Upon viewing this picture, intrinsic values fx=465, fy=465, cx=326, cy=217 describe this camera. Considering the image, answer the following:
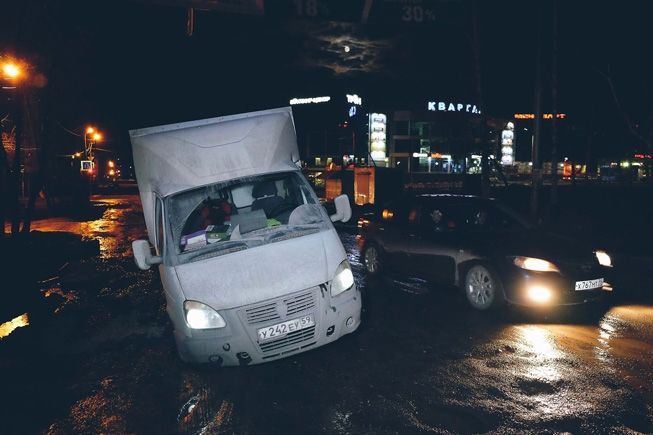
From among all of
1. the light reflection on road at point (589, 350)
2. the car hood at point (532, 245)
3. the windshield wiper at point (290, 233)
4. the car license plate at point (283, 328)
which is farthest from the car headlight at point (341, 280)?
the car hood at point (532, 245)

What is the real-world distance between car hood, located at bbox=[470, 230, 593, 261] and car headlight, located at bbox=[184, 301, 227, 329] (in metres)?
4.02

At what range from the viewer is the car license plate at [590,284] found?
5.98 metres

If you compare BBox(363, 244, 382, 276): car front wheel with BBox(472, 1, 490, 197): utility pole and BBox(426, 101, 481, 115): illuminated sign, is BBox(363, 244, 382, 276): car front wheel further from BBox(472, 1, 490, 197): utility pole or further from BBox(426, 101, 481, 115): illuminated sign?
BBox(426, 101, 481, 115): illuminated sign

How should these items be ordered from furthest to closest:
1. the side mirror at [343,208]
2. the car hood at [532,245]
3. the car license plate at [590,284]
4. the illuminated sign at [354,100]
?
the illuminated sign at [354,100]
the car hood at [532,245]
the car license plate at [590,284]
the side mirror at [343,208]

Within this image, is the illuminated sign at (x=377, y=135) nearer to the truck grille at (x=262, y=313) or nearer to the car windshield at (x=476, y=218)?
the car windshield at (x=476, y=218)

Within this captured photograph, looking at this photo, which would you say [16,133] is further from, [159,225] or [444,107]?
[444,107]

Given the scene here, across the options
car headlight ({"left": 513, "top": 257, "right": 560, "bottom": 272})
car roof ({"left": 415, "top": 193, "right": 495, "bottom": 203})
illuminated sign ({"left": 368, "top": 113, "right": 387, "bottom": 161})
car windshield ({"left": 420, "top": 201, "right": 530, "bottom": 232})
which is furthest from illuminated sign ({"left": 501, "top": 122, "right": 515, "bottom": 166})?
car headlight ({"left": 513, "top": 257, "right": 560, "bottom": 272})

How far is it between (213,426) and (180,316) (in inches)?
43.5

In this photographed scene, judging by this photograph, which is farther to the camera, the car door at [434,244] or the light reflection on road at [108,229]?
the light reflection on road at [108,229]

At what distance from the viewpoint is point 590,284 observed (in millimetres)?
6027

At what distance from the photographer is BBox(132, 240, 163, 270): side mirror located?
5045 millimetres

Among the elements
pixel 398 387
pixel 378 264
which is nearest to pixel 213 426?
pixel 398 387

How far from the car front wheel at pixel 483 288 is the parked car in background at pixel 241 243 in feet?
7.80

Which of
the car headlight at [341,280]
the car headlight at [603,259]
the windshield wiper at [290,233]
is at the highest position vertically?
the windshield wiper at [290,233]
